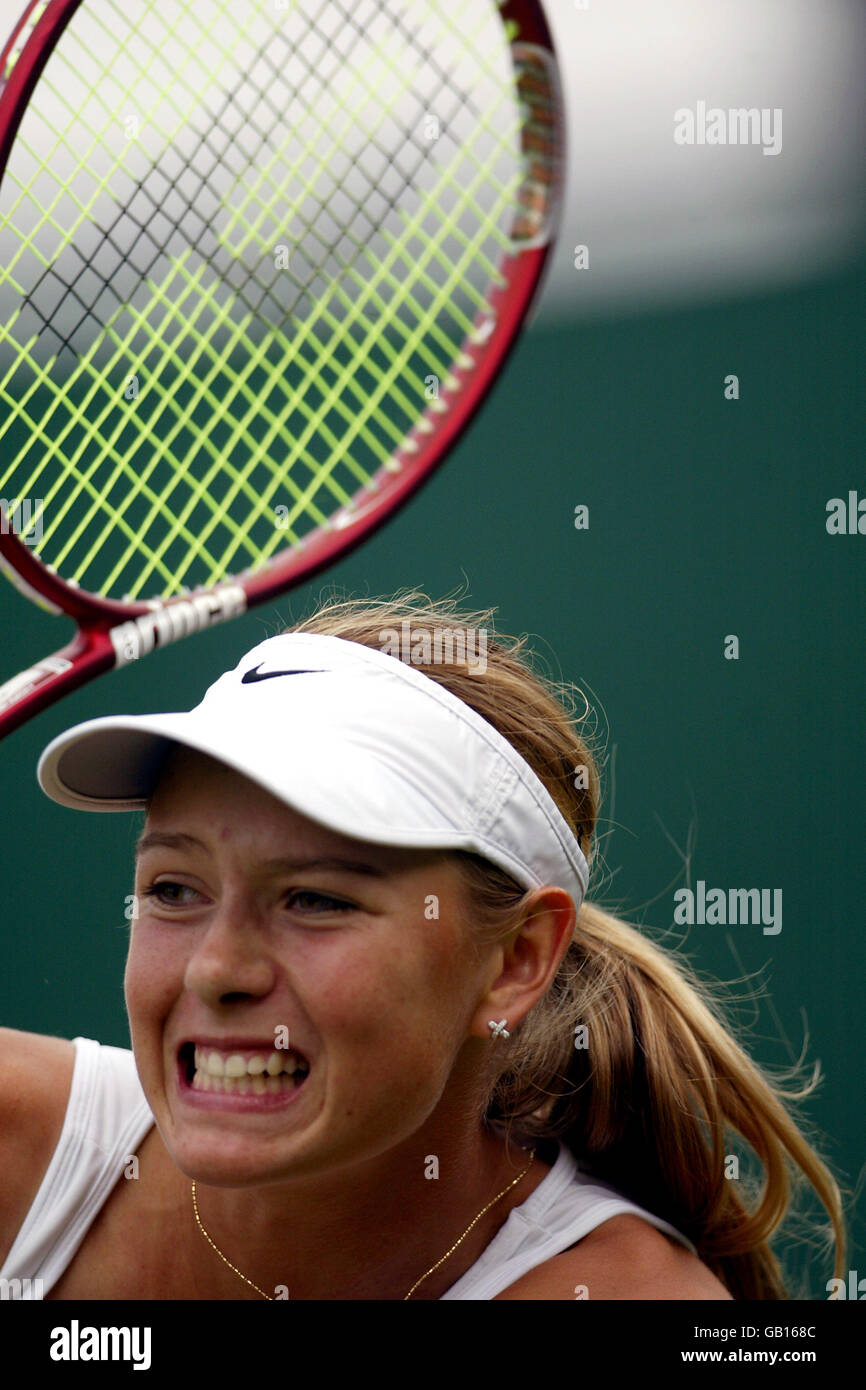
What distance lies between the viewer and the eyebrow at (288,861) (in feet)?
3.41

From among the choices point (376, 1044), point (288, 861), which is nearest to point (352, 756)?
point (288, 861)

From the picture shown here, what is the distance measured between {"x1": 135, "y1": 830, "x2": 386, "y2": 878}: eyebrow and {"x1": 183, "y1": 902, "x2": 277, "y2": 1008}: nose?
4cm

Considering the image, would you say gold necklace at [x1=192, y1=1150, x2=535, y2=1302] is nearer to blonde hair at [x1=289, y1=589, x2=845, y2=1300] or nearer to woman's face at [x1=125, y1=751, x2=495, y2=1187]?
blonde hair at [x1=289, y1=589, x2=845, y2=1300]

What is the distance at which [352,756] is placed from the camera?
107cm

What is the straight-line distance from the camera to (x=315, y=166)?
79.2 inches

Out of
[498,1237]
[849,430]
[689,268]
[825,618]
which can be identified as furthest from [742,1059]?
[689,268]

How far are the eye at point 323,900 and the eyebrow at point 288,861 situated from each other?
0.8 inches

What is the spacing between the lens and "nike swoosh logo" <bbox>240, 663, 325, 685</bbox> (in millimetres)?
1155

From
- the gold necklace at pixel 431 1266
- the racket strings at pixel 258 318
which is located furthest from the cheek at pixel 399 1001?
the racket strings at pixel 258 318

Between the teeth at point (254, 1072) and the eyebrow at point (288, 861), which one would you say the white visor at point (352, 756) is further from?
the teeth at point (254, 1072)

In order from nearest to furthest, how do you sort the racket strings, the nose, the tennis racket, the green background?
the nose < the tennis racket < the racket strings < the green background

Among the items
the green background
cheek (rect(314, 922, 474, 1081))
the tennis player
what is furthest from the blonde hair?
the green background

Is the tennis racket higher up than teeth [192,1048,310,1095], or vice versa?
the tennis racket
